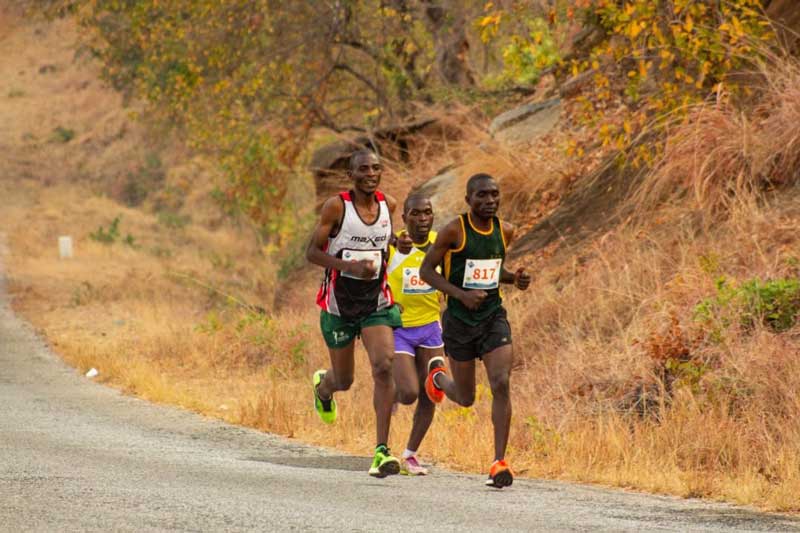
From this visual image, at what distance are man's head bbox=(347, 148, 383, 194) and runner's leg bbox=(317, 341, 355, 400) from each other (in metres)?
1.15

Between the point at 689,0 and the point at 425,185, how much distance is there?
6631 millimetres

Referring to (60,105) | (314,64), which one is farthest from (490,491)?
(60,105)

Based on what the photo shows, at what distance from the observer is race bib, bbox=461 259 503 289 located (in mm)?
8359

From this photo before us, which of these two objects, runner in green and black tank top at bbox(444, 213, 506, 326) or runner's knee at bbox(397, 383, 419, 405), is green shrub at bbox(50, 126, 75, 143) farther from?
runner in green and black tank top at bbox(444, 213, 506, 326)

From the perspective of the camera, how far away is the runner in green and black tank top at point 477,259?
8.36 meters

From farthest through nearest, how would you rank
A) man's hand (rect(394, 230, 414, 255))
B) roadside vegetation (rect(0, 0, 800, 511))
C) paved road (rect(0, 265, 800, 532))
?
1. roadside vegetation (rect(0, 0, 800, 511))
2. man's hand (rect(394, 230, 414, 255))
3. paved road (rect(0, 265, 800, 532))

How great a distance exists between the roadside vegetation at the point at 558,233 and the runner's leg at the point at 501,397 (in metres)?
1.16

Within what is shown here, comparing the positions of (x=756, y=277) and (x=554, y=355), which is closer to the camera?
(x=756, y=277)

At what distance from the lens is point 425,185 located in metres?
18.9

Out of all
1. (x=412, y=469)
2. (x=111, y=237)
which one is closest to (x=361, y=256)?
(x=412, y=469)

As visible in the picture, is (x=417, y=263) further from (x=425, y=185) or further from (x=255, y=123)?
(x=255, y=123)

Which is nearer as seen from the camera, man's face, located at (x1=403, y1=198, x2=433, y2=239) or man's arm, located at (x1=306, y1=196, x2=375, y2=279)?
man's arm, located at (x1=306, y1=196, x2=375, y2=279)

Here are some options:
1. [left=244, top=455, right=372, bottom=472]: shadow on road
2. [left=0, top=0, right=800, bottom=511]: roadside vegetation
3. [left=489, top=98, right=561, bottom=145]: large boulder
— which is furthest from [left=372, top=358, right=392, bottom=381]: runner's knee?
[left=489, top=98, right=561, bottom=145]: large boulder

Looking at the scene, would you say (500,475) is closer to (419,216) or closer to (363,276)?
(363,276)
